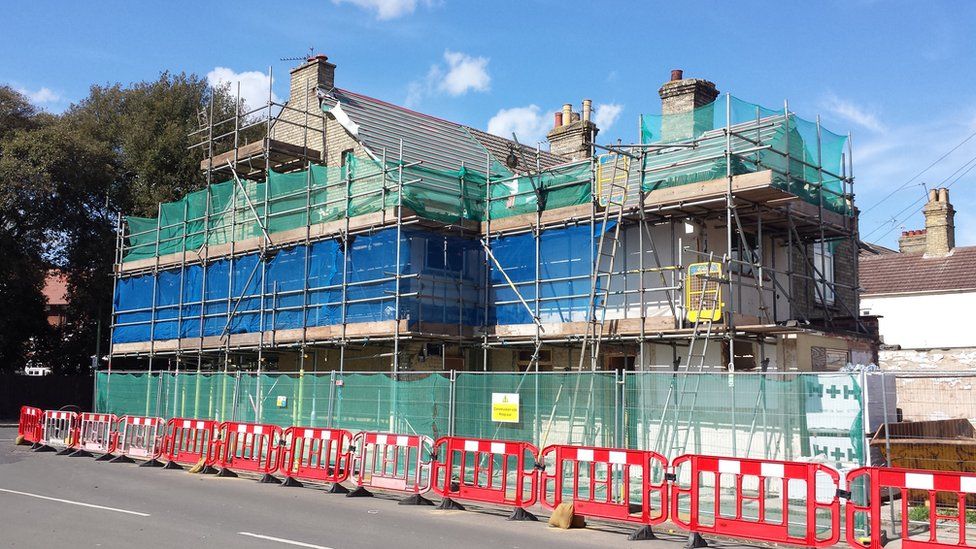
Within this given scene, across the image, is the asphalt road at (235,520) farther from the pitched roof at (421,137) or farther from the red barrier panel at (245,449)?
the pitched roof at (421,137)

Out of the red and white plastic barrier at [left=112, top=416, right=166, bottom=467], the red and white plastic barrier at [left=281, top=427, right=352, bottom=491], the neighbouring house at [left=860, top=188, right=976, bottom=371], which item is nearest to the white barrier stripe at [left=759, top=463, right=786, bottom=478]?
the red and white plastic barrier at [left=281, top=427, right=352, bottom=491]

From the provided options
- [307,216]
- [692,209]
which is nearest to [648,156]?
[692,209]

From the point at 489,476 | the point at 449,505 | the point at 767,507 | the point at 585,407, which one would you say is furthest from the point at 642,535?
the point at 585,407

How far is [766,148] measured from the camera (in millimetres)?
16594

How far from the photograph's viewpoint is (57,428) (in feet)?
70.7

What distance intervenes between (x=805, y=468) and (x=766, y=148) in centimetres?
829

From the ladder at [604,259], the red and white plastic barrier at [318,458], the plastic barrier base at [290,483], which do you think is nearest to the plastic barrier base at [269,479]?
the red and white plastic barrier at [318,458]

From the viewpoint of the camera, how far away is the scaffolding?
57.3ft

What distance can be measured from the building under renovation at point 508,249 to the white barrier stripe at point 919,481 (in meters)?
6.28

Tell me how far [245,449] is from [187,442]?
1725 millimetres

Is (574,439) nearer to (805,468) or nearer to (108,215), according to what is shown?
(805,468)

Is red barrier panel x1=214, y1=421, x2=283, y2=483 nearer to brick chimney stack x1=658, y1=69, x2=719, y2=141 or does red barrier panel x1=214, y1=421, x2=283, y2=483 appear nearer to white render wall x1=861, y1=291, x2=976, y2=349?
brick chimney stack x1=658, y1=69, x2=719, y2=141

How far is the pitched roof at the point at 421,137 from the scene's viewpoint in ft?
→ 79.6

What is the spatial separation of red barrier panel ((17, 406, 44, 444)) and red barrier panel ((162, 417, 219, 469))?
5336 mm
